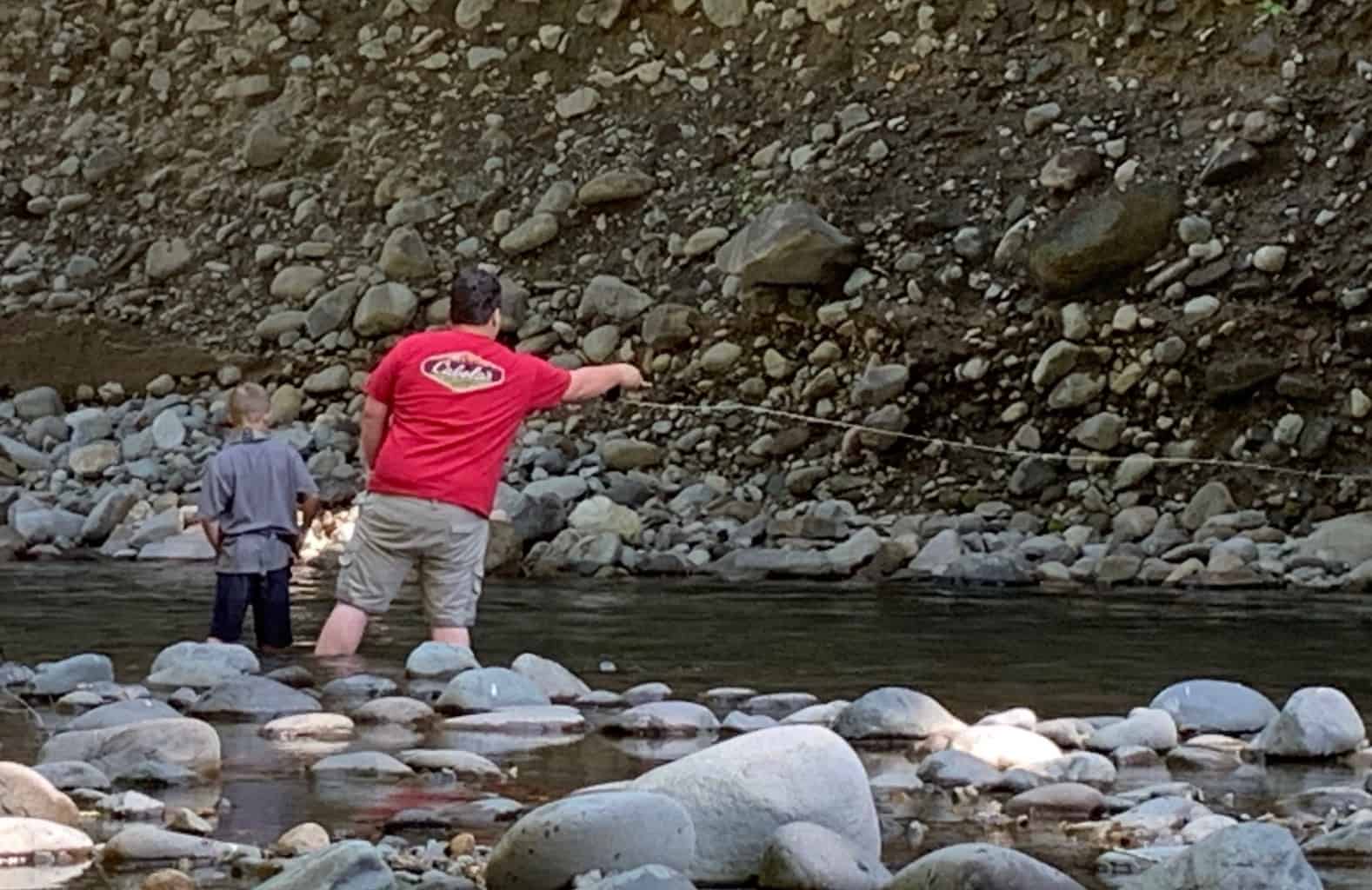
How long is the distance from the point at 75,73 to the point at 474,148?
432cm

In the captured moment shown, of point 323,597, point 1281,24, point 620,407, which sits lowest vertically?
point 323,597

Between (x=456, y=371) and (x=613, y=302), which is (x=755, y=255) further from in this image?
(x=456, y=371)

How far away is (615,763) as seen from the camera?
4.92 m

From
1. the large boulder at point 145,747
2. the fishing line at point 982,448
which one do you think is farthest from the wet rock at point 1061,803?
the fishing line at point 982,448

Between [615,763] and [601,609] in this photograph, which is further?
[601,609]

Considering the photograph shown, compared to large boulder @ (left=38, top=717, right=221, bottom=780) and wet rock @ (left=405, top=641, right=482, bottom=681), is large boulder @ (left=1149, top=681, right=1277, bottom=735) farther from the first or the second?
large boulder @ (left=38, top=717, right=221, bottom=780)

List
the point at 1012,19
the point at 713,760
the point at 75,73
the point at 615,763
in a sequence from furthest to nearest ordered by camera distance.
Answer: the point at 75,73 → the point at 1012,19 → the point at 615,763 → the point at 713,760

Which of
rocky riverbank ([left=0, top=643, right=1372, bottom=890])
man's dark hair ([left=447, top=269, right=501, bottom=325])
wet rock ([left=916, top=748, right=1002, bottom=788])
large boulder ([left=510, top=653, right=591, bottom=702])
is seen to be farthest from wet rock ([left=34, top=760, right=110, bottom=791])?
man's dark hair ([left=447, top=269, right=501, bottom=325])

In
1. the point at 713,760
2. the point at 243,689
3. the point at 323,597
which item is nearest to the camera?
the point at 713,760

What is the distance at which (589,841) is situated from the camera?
136 inches

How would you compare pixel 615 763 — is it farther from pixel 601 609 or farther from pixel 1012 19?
pixel 1012 19

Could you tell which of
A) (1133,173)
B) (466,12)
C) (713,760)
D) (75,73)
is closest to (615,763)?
(713,760)

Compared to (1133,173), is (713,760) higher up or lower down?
lower down

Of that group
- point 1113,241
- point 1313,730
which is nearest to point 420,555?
point 1313,730
